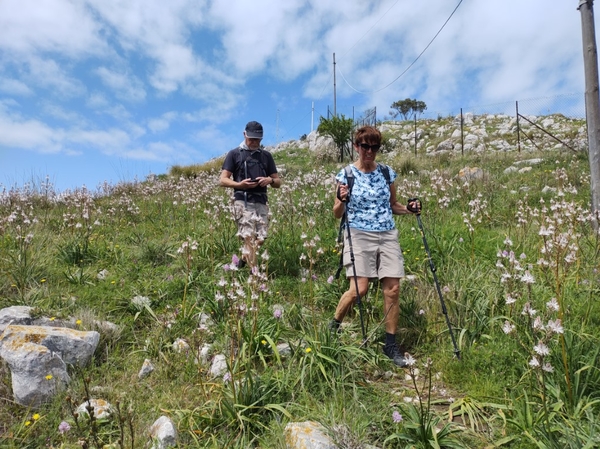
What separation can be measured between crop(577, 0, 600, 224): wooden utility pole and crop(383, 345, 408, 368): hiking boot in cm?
412

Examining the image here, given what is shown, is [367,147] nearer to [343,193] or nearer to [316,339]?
[343,193]

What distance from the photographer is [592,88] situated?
18.4 ft

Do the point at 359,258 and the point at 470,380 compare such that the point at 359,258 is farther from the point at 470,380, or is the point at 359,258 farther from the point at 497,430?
the point at 497,430

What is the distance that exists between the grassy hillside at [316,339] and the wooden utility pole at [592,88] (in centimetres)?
86

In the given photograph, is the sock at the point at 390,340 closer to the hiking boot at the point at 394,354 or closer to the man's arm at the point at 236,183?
the hiking boot at the point at 394,354

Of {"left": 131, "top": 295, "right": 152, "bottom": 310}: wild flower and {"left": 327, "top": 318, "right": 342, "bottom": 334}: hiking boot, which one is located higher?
{"left": 131, "top": 295, "right": 152, "bottom": 310}: wild flower

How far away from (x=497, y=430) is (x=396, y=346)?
1165 millimetres

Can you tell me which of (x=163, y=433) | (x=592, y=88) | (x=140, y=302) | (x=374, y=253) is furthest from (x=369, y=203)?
(x=592, y=88)

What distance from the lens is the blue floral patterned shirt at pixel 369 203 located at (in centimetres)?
376

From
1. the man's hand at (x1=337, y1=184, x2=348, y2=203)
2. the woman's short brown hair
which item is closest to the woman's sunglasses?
the woman's short brown hair

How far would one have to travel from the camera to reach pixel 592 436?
7.27 ft

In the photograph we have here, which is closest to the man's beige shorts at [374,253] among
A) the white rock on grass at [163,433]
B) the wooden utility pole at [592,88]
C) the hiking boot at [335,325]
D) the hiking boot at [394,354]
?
the hiking boot at [335,325]

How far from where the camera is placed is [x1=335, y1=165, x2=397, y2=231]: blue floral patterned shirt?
376 centimetres

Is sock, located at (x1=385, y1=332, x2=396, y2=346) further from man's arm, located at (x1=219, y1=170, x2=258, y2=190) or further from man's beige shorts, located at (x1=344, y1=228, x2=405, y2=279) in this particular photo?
man's arm, located at (x1=219, y1=170, x2=258, y2=190)
